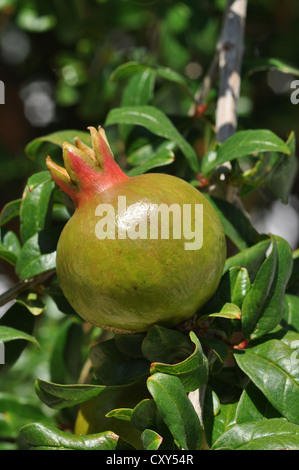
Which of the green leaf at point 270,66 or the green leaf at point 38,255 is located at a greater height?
the green leaf at point 270,66

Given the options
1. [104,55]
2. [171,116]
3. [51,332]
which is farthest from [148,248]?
[104,55]

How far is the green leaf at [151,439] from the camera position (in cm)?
69

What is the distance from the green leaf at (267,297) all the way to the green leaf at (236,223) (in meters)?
0.14

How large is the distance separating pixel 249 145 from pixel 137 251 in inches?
13.9

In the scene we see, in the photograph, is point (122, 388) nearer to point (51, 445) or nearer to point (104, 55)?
point (51, 445)

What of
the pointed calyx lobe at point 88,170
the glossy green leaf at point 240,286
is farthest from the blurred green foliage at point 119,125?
the pointed calyx lobe at point 88,170

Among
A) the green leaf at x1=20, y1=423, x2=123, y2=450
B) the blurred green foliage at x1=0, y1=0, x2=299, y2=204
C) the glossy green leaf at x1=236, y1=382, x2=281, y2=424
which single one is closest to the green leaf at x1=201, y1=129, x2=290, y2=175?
the glossy green leaf at x1=236, y1=382, x2=281, y2=424

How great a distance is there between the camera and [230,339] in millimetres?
871

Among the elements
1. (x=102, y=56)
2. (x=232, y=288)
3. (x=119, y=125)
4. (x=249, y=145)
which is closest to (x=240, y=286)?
(x=232, y=288)

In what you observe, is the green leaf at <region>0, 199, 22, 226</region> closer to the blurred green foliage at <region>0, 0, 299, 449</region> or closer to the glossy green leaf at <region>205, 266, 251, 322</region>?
the blurred green foliage at <region>0, 0, 299, 449</region>

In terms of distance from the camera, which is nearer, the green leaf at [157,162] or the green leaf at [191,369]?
the green leaf at [191,369]

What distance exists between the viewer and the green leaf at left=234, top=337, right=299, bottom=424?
2.51 ft

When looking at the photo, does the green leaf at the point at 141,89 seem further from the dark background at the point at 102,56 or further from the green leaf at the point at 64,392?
the green leaf at the point at 64,392
